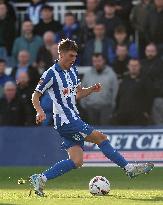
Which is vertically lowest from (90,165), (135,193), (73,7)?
(90,165)

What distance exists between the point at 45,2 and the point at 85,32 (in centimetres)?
136

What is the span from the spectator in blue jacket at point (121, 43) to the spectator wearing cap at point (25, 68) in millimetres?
1530

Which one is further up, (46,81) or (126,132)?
(46,81)

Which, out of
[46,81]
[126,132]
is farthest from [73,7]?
[46,81]

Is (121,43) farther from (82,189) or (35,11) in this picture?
(82,189)

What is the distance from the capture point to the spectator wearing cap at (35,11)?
683 inches

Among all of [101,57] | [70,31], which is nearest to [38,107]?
[101,57]

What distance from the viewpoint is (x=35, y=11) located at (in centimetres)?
1742

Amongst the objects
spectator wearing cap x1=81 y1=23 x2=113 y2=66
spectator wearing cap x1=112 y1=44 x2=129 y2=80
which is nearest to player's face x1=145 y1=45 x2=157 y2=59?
spectator wearing cap x1=112 y1=44 x2=129 y2=80

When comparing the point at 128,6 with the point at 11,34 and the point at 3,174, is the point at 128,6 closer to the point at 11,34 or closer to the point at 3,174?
the point at 11,34

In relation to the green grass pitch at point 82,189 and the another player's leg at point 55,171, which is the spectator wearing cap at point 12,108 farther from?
the another player's leg at point 55,171

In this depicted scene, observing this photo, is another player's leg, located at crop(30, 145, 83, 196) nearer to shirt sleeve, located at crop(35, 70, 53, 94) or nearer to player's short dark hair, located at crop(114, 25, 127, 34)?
shirt sleeve, located at crop(35, 70, 53, 94)

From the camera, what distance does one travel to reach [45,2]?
57.7 ft

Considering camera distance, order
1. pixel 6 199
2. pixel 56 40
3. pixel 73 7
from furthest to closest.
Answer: pixel 73 7
pixel 56 40
pixel 6 199
